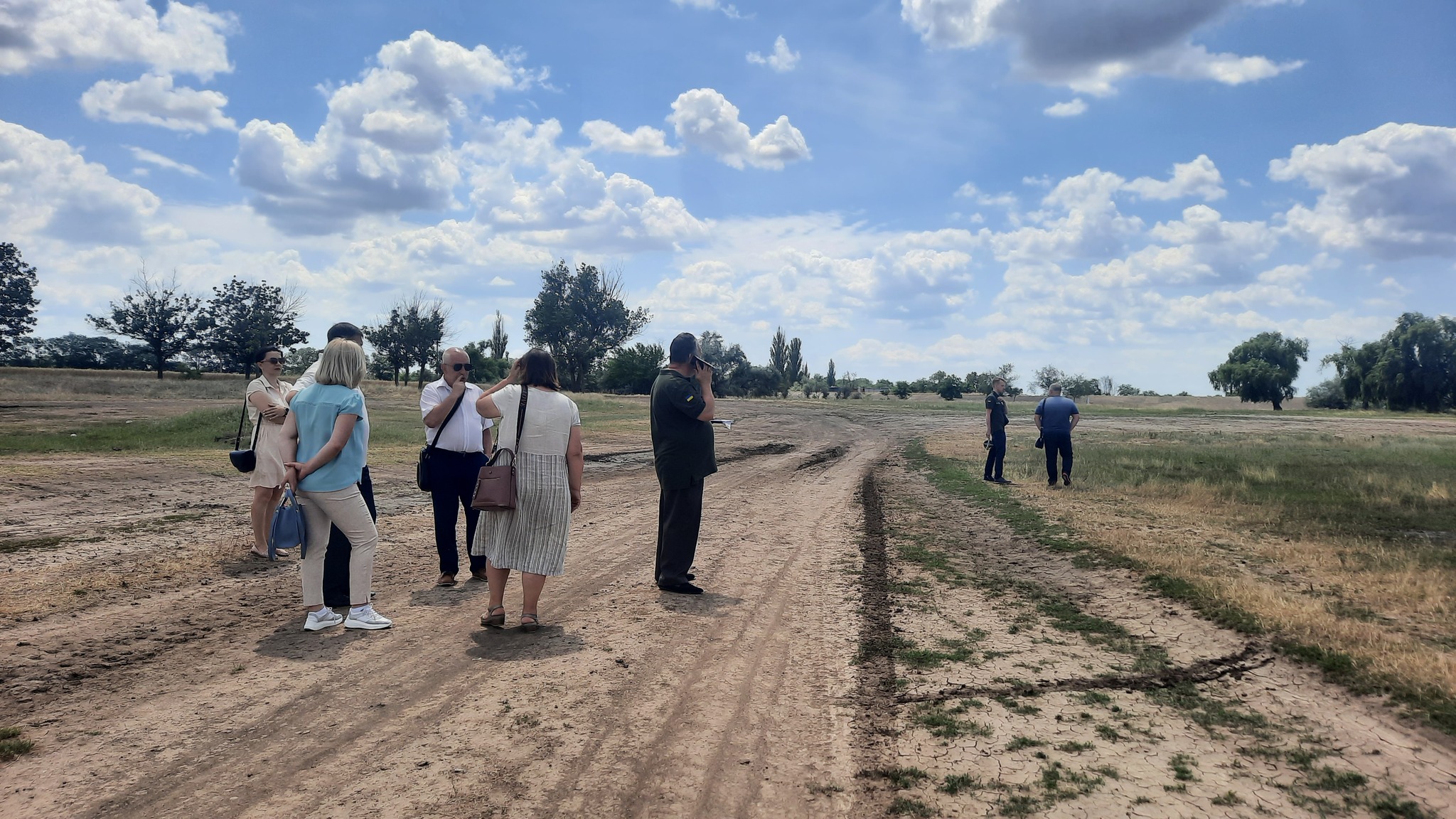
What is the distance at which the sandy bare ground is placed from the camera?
3121 millimetres

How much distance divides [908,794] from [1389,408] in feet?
272

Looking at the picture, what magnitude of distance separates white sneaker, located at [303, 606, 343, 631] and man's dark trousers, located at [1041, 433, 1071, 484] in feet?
37.6

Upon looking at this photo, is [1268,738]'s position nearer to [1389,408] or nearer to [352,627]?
[352,627]

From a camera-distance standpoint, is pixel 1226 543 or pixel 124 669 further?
pixel 1226 543

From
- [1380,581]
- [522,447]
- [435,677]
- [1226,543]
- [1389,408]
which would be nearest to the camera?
[435,677]

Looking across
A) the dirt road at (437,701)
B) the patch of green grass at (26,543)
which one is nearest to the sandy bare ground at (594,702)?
the dirt road at (437,701)

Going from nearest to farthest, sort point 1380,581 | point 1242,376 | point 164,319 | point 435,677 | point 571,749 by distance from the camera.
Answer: point 571,749 → point 435,677 → point 1380,581 → point 164,319 → point 1242,376

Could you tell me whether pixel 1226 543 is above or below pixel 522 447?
below

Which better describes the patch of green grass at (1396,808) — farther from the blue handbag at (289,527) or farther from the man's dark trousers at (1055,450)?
the man's dark trousers at (1055,450)

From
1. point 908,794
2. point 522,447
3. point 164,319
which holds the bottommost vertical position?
point 908,794

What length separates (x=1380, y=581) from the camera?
21.7 ft

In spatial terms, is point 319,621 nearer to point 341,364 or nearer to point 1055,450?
point 341,364

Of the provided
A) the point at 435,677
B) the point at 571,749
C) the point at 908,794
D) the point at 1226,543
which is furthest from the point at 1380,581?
the point at 435,677

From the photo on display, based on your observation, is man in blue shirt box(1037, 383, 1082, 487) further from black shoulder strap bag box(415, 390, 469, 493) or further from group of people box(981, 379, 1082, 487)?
black shoulder strap bag box(415, 390, 469, 493)
